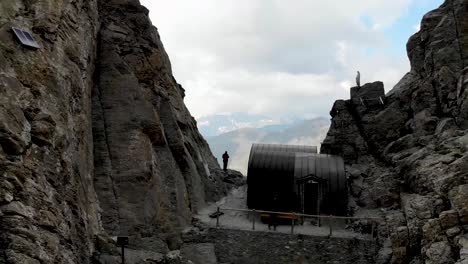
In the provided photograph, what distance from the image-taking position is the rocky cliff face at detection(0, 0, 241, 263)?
56.2 feet

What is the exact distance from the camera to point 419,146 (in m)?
34.2

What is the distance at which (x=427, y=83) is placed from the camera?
36594mm

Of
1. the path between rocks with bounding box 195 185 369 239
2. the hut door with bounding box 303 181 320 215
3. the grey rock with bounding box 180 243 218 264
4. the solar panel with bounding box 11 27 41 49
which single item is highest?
the solar panel with bounding box 11 27 41 49

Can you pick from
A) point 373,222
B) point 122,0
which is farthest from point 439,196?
point 122,0

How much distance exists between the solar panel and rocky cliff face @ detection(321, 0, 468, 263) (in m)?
21.1

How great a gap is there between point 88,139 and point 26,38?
7567 millimetres

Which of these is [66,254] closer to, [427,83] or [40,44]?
[40,44]

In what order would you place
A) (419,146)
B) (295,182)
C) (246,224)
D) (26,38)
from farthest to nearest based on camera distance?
(295,182) < (419,146) < (246,224) < (26,38)

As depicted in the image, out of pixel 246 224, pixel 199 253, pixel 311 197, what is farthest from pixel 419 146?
pixel 199 253

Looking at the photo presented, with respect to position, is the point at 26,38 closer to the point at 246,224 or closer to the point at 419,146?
the point at 246,224

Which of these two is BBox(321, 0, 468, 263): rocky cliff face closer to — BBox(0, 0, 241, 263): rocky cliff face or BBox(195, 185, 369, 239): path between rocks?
BBox(195, 185, 369, 239): path between rocks

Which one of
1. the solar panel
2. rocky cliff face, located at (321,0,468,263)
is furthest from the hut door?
the solar panel

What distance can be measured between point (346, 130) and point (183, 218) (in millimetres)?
18638

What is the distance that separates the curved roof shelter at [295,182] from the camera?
3406 centimetres
